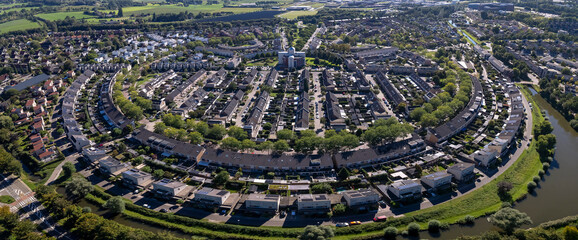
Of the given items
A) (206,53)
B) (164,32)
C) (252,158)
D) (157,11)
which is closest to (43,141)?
(252,158)

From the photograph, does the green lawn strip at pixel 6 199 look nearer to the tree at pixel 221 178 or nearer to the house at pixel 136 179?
the house at pixel 136 179

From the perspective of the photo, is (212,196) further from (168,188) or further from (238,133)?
(238,133)

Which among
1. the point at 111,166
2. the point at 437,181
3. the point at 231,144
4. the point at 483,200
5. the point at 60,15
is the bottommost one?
the point at 483,200

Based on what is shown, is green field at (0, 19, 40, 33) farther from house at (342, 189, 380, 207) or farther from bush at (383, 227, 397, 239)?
bush at (383, 227, 397, 239)

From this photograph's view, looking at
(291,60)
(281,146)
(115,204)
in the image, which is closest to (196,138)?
(281,146)

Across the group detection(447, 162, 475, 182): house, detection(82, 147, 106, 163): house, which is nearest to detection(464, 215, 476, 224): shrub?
detection(447, 162, 475, 182): house

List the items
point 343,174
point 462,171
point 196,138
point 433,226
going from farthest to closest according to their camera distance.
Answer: point 196,138 → point 343,174 → point 462,171 → point 433,226
